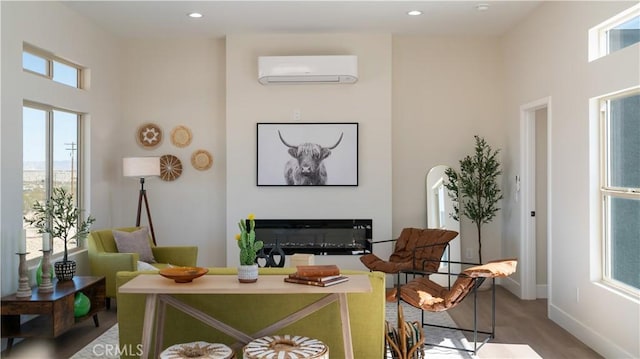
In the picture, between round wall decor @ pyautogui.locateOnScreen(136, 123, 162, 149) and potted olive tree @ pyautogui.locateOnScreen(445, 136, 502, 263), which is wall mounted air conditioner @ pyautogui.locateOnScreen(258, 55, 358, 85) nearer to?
round wall decor @ pyautogui.locateOnScreen(136, 123, 162, 149)

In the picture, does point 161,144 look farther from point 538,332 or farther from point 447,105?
point 538,332

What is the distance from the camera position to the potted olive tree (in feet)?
20.7

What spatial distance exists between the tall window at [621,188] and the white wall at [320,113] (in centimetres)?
268

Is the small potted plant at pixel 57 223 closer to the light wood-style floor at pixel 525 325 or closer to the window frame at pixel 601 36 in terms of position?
the light wood-style floor at pixel 525 325

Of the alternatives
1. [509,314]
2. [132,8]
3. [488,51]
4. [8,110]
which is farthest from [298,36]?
[509,314]

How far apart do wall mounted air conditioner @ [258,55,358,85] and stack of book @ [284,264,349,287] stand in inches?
139

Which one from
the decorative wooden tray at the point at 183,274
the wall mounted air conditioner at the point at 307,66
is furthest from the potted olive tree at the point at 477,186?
the decorative wooden tray at the point at 183,274

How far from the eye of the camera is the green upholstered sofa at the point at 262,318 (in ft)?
10.9

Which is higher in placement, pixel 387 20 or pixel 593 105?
pixel 387 20

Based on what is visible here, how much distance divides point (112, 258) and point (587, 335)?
13.6 feet

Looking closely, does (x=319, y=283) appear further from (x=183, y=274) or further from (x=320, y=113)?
(x=320, y=113)

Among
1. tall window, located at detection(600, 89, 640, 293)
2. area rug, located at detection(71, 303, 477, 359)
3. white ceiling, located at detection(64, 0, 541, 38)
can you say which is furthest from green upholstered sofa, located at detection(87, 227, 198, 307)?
tall window, located at detection(600, 89, 640, 293)

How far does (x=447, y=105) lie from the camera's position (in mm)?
6750

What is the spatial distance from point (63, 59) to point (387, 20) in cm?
332
